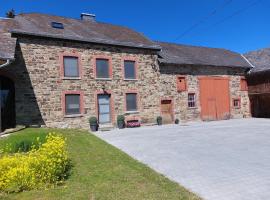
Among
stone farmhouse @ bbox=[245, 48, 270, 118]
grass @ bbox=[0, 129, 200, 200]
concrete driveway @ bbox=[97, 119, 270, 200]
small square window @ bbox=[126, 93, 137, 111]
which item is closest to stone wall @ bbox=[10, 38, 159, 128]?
small square window @ bbox=[126, 93, 137, 111]

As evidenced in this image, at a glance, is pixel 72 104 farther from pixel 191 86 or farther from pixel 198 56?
pixel 198 56

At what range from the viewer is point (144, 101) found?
22578mm

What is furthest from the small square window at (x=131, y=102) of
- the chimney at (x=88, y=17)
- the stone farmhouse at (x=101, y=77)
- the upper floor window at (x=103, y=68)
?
the chimney at (x=88, y=17)

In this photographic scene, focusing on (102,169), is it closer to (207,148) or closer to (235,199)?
(235,199)

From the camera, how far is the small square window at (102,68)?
20688 mm

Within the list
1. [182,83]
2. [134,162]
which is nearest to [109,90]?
[182,83]

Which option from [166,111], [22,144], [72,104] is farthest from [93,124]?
[22,144]

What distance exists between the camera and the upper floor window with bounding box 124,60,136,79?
71.9ft

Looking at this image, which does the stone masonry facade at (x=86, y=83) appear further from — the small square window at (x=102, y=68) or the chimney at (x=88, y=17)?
the chimney at (x=88, y=17)

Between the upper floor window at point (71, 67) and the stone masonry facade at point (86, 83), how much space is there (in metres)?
0.35

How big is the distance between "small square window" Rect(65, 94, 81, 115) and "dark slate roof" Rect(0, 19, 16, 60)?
16.1 feet

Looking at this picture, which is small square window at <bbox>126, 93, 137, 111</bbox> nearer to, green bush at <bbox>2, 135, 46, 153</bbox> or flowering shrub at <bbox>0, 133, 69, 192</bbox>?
green bush at <bbox>2, 135, 46, 153</bbox>

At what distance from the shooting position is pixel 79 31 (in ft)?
69.5

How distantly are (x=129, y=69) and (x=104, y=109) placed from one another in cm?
373
